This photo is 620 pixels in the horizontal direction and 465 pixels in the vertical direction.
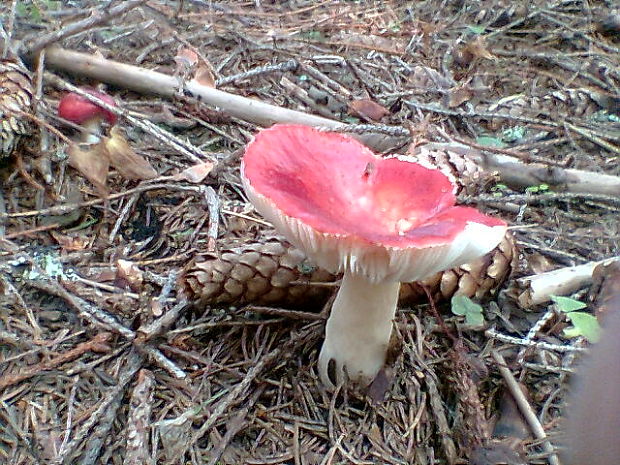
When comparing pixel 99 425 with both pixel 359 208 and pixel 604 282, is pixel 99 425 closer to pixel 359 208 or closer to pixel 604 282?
pixel 359 208

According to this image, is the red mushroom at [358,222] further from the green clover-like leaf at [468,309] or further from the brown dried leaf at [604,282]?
the brown dried leaf at [604,282]

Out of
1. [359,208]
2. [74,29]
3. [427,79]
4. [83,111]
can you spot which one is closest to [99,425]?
[359,208]

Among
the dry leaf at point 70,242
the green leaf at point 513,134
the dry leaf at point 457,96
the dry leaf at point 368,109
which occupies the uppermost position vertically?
the dry leaf at point 457,96

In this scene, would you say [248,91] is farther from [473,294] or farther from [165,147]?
[473,294]

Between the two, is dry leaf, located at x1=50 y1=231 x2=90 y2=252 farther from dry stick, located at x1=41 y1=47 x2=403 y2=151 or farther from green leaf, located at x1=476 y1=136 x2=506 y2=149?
green leaf, located at x1=476 y1=136 x2=506 y2=149

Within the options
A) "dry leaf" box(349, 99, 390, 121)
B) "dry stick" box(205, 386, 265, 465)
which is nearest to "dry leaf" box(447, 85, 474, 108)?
"dry leaf" box(349, 99, 390, 121)

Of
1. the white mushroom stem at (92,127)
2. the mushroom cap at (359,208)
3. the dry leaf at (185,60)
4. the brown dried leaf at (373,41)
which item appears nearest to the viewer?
the mushroom cap at (359,208)

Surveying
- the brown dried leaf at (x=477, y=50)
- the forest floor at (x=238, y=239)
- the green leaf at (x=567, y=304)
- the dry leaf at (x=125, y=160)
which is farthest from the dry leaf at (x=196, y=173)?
the brown dried leaf at (x=477, y=50)

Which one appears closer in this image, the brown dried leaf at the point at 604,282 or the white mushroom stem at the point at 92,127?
the brown dried leaf at the point at 604,282

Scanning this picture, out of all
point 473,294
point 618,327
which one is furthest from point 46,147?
point 618,327
